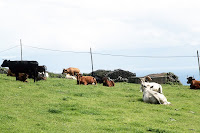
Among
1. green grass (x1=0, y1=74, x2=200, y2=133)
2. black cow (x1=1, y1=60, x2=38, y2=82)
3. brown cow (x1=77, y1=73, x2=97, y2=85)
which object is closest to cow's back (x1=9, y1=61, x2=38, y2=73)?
black cow (x1=1, y1=60, x2=38, y2=82)

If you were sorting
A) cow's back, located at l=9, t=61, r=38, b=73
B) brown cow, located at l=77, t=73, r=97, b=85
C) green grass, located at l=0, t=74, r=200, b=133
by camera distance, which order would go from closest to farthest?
green grass, located at l=0, t=74, r=200, b=133 < cow's back, located at l=9, t=61, r=38, b=73 < brown cow, located at l=77, t=73, r=97, b=85

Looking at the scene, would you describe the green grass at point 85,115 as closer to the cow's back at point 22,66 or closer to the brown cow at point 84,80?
the cow's back at point 22,66

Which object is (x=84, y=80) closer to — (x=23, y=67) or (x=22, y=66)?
(x=23, y=67)

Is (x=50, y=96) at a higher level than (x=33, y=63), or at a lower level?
lower

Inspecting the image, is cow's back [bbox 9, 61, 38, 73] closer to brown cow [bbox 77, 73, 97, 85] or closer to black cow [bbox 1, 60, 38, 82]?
black cow [bbox 1, 60, 38, 82]

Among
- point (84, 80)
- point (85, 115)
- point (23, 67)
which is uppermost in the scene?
point (23, 67)

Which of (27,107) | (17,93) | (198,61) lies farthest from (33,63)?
(198,61)

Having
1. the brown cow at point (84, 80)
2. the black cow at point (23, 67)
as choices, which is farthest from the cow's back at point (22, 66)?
the brown cow at point (84, 80)

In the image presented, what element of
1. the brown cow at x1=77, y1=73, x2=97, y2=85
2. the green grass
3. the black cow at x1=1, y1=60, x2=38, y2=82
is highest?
the black cow at x1=1, y1=60, x2=38, y2=82

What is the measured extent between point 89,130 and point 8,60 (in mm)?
17296

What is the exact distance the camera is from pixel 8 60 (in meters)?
25.0

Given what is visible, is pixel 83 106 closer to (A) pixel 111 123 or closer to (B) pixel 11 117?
(A) pixel 111 123

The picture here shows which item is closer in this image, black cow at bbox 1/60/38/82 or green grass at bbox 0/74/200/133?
green grass at bbox 0/74/200/133

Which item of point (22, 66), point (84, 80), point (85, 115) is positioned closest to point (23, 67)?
point (22, 66)
